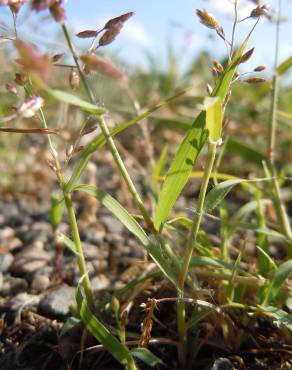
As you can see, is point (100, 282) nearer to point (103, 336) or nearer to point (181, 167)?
point (103, 336)

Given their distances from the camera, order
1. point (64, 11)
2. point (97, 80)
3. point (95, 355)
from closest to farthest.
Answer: point (64, 11)
point (95, 355)
point (97, 80)

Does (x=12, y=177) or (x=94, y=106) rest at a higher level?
(x=94, y=106)

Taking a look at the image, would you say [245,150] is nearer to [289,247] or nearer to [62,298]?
[289,247]

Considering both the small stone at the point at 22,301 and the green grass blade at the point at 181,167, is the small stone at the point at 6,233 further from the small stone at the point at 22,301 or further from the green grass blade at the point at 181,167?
the green grass blade at the point at 181,167

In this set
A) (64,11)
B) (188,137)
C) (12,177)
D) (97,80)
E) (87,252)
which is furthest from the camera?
(97,80)

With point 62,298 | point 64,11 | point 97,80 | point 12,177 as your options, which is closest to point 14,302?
point 62,298

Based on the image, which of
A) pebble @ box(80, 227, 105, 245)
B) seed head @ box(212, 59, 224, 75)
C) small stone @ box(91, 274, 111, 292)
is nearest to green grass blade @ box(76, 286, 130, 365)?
small stone @ box(91, 274, 111, 292)

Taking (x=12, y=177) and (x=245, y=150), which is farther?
(x=12, y=177)
